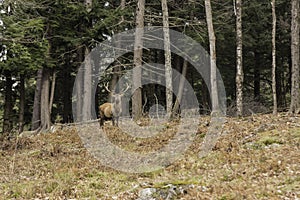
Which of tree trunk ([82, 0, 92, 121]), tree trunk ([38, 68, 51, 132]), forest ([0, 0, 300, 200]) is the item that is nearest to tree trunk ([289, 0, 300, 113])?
forest ([0, 0, 300, 200])

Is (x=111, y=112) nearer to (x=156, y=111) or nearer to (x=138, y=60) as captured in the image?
(x=138, y=60)

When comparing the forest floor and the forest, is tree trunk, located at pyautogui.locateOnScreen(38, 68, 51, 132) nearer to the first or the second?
the forest

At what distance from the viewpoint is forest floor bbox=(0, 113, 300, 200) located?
7.05 meters

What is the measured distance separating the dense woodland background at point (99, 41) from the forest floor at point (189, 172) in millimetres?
3890

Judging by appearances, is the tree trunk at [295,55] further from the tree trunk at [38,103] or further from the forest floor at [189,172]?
the tree trunk at [38,103]

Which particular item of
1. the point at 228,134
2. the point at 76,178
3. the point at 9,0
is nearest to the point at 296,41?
the point at 228,134

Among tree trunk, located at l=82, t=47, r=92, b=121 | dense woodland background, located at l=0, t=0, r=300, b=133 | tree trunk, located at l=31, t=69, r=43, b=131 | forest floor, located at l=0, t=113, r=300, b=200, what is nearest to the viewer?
forest floor, located at l=0, t=113, r=300, b=200

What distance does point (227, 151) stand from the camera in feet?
32.5

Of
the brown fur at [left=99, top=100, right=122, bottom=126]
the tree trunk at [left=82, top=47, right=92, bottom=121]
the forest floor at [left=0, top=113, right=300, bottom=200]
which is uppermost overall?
the tree trunk at [left=82, top=47, right=92, bottom=121]

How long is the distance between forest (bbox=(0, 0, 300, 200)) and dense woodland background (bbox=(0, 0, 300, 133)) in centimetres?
8

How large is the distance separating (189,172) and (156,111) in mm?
9796

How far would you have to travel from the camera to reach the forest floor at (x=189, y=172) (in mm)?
7055

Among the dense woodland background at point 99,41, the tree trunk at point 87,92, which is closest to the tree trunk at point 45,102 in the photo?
the dense woodland background at point 99,41

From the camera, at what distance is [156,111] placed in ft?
60.2
